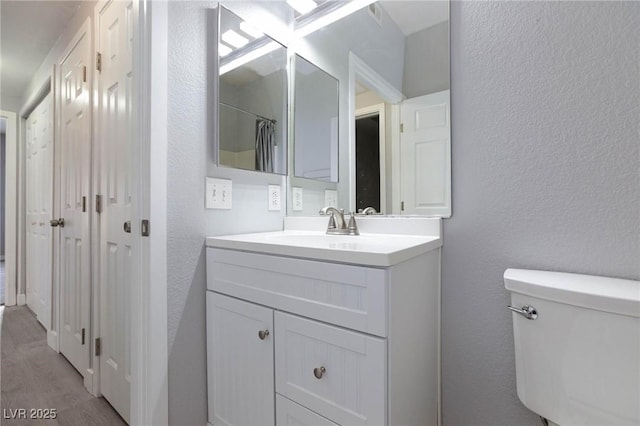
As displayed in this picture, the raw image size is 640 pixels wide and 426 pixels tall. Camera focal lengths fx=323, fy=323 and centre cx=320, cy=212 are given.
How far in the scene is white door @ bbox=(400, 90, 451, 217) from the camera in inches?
47.8

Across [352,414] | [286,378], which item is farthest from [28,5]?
[352,414]

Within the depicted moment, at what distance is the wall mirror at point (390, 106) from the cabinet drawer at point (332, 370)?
2.02 feet

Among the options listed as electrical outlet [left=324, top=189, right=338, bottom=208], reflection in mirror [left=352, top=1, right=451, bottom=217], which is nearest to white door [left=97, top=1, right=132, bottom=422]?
electrical outlet [left=324, top=189, right=338, bottom=208]

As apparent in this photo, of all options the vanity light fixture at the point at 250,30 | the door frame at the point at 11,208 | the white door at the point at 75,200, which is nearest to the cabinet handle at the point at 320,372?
the vanity light fixture at the point at 250,30

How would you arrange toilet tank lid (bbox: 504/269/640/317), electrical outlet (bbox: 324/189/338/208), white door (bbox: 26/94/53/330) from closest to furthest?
toilet tank lid (bbox: 504/269/640/317) → electrical outlet (bbox: 324/189/338/208) → white door (bbox: 26/94/53/330)

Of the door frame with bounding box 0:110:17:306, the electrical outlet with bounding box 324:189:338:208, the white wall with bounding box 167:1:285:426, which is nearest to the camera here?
the white wall with bounding box 167:1:285:426

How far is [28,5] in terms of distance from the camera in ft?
6.59

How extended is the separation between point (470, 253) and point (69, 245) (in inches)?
92.8

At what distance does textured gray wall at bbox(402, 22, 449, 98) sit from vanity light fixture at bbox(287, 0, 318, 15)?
62 centimetres

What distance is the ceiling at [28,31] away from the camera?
2020 mm

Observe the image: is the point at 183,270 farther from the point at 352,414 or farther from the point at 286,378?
the point at 352,414

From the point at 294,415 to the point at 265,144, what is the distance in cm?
113

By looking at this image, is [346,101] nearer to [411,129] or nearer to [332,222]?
[411,129]

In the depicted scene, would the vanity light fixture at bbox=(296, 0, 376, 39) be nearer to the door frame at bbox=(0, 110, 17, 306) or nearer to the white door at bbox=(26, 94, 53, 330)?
the white door at bbox=(26, 94, 53, 330)
